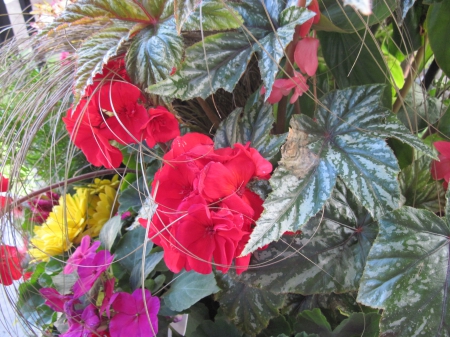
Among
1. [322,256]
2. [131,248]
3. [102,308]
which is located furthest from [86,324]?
[322,256]

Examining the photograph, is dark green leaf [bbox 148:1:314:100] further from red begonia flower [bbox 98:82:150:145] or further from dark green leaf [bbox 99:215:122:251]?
dark green leaf [bbox 99:215:122:251]

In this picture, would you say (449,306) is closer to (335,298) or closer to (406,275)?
(406,275)

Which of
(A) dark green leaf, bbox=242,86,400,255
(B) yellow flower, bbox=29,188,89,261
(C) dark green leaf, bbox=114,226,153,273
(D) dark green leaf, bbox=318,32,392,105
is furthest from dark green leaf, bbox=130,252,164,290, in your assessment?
(D) dark green leaf, bbox=318,32,392,105

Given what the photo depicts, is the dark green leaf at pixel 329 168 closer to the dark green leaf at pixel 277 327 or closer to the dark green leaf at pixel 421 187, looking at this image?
the dark green leaf at pixel 421 187

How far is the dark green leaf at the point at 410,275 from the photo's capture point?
11.7 inches

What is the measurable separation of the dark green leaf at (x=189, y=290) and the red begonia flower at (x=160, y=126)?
0.17 metres

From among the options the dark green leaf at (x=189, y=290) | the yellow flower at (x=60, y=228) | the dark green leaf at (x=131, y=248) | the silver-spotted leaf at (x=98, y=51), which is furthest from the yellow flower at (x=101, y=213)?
the silver-spotted leaf at (x=98, y=51)

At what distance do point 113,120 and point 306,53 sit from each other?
0.70 feet

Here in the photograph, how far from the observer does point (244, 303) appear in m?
0.44

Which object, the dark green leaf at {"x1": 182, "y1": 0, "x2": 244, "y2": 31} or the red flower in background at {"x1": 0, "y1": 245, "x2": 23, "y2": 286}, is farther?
the red flower in background at {"x1": 0, "y1": 245, "x2": 23, "y2": 286}

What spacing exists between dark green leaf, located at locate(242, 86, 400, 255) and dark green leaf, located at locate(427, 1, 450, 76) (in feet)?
0.40

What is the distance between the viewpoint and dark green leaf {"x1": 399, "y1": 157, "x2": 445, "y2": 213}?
42 centimetres

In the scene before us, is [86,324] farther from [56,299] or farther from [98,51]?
[98,51]

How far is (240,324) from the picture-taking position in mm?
442
